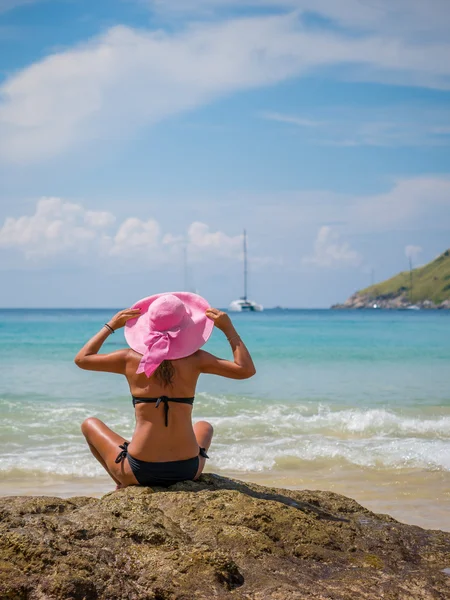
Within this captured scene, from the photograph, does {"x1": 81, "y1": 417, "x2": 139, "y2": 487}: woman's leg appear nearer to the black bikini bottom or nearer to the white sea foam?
the black bikini bottom

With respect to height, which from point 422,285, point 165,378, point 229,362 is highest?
point 422,285

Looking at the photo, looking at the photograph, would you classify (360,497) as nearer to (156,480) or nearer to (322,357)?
(156,480)

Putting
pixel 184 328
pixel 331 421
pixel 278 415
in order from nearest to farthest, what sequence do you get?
pixel 184 328, pixel 331 421, pixel 278 415

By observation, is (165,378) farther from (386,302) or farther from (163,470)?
(386,302)

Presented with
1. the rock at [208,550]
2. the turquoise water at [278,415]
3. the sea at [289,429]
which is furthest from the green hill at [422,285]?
the rock at [208,550]

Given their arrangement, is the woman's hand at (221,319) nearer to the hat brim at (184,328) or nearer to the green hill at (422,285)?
the hat brim at (184,328)

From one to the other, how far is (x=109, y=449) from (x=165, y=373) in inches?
27.9

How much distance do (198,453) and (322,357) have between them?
19145 millimetres

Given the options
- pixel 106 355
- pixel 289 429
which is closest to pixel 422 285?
pixel 289 429

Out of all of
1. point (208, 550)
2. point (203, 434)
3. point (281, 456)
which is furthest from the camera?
point (281, 456)

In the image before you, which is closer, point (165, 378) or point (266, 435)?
point (165, 378)

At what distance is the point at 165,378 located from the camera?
4.38m

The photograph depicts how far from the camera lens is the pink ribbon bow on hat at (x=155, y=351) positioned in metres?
4.28

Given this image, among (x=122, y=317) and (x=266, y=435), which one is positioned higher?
(x=122, y=317)
